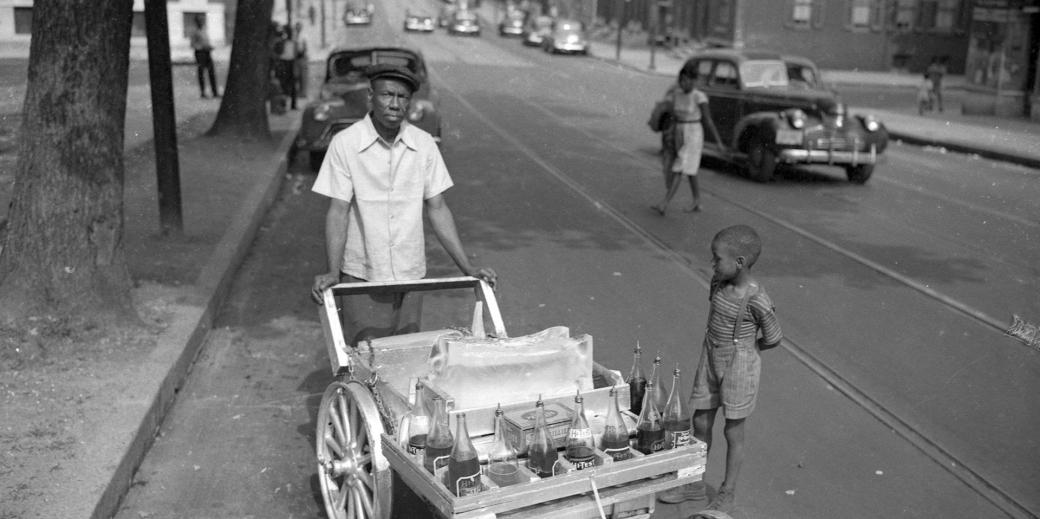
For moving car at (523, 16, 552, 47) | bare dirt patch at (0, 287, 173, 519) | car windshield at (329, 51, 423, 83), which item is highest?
moving car at (523, 16, 552, 47)

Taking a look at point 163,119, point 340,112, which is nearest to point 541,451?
point 163,119

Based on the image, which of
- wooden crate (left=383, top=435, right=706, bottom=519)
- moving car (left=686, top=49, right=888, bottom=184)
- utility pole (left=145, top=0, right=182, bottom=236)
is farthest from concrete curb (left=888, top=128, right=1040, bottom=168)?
wooden crate (left=383, top=435, right=706, bottom=519)

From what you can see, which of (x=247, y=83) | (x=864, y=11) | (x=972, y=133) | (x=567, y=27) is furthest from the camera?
(x=567, y=27)

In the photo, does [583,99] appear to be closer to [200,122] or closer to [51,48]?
[200,122]

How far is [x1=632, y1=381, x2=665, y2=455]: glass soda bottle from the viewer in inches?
159

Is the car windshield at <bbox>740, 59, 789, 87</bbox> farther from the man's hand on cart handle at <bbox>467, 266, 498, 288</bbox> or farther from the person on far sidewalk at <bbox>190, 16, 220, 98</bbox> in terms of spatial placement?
the person on far sidewalk at <bbox>190, 16, 220, 98</bbox>

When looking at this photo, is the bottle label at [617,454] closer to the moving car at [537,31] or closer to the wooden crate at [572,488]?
the wooden crate at [572,488]

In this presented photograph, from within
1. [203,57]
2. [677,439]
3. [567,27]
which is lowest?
[677,439]

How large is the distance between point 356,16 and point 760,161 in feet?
182

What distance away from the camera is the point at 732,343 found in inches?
190

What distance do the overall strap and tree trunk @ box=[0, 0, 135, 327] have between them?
Answer: 161 inches

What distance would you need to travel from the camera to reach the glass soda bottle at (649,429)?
4.04m

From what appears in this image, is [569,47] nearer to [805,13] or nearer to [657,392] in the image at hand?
[805,13]

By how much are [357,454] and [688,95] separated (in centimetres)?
863
